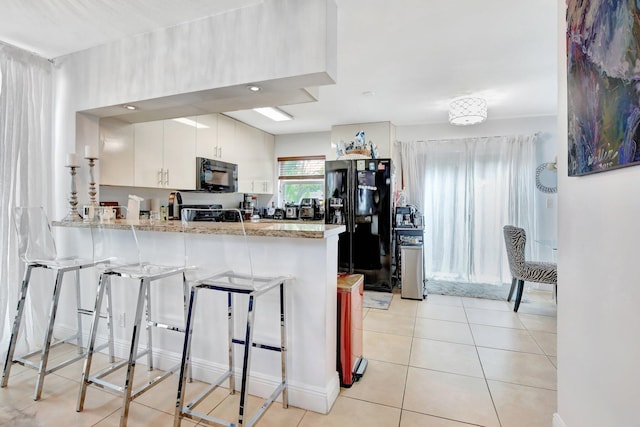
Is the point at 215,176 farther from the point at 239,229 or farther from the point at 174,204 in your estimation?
the point at 239,229

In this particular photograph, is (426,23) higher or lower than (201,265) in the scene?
higher

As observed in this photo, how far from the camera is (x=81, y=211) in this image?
2592 millimetres

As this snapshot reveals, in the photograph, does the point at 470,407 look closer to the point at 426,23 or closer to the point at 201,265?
the point at 201,265

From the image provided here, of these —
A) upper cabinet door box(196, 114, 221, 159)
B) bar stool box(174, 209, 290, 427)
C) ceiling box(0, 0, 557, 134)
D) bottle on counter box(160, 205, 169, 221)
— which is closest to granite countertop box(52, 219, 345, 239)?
bar stool box(174, 209, 290, 427)

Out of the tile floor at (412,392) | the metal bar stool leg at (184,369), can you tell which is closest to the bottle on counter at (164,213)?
the tile floor at (412,392)

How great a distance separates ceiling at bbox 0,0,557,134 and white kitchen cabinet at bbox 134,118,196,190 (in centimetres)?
91

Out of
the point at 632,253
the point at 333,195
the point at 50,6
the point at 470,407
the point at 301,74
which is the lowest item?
the point at 470,407

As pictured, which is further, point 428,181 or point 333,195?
point 428,181

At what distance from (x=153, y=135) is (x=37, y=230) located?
1417 mm

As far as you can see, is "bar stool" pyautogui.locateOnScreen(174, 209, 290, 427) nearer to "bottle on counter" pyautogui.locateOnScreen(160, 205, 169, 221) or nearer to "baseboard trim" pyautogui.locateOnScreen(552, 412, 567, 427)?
"baseboard trim" pyautogui.locateOnScreen(552, 412, 567, 427)

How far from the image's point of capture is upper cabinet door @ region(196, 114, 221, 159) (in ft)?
12.7

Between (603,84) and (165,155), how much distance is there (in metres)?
3.56

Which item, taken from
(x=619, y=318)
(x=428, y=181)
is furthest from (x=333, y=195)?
(x=619, y=318)

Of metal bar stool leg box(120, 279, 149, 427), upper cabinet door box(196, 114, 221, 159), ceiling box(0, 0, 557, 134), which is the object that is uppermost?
ceiling box(0, 0, 557, 134)
